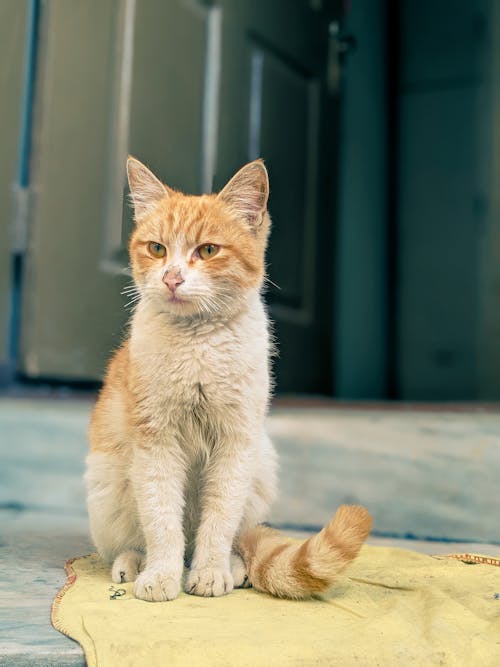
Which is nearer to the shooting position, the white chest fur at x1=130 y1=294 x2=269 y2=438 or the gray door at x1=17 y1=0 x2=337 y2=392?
the white chest fur at x1=130 y1=294 x2=269 y2=438

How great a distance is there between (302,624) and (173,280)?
494 millimetres

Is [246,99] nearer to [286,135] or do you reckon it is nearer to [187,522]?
[286,135]

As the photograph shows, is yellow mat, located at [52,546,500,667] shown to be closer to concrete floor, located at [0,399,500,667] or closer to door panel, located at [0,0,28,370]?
concrete floor, located at [0,399,500,667]

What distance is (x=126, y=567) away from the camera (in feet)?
3.75

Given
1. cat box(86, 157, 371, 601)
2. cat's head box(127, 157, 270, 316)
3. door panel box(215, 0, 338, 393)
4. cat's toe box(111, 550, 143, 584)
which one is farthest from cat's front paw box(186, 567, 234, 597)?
door panel box(215, 0, 338, 393)

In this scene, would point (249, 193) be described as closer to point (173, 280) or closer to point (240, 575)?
point (173, 280)

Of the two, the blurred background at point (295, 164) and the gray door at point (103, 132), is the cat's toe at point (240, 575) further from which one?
the gray door at point (103, 132)

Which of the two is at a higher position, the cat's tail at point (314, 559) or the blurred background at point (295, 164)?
the blurred background at point (295, 164)

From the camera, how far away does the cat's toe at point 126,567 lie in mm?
1128

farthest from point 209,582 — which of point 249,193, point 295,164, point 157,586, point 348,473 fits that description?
point 295,164

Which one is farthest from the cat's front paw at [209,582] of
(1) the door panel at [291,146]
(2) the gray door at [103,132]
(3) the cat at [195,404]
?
(1) the door panel at [291,146]

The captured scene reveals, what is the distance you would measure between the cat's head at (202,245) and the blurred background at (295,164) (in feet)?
0.35

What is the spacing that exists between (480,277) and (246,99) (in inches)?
70.3

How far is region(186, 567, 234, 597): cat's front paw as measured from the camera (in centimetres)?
105
